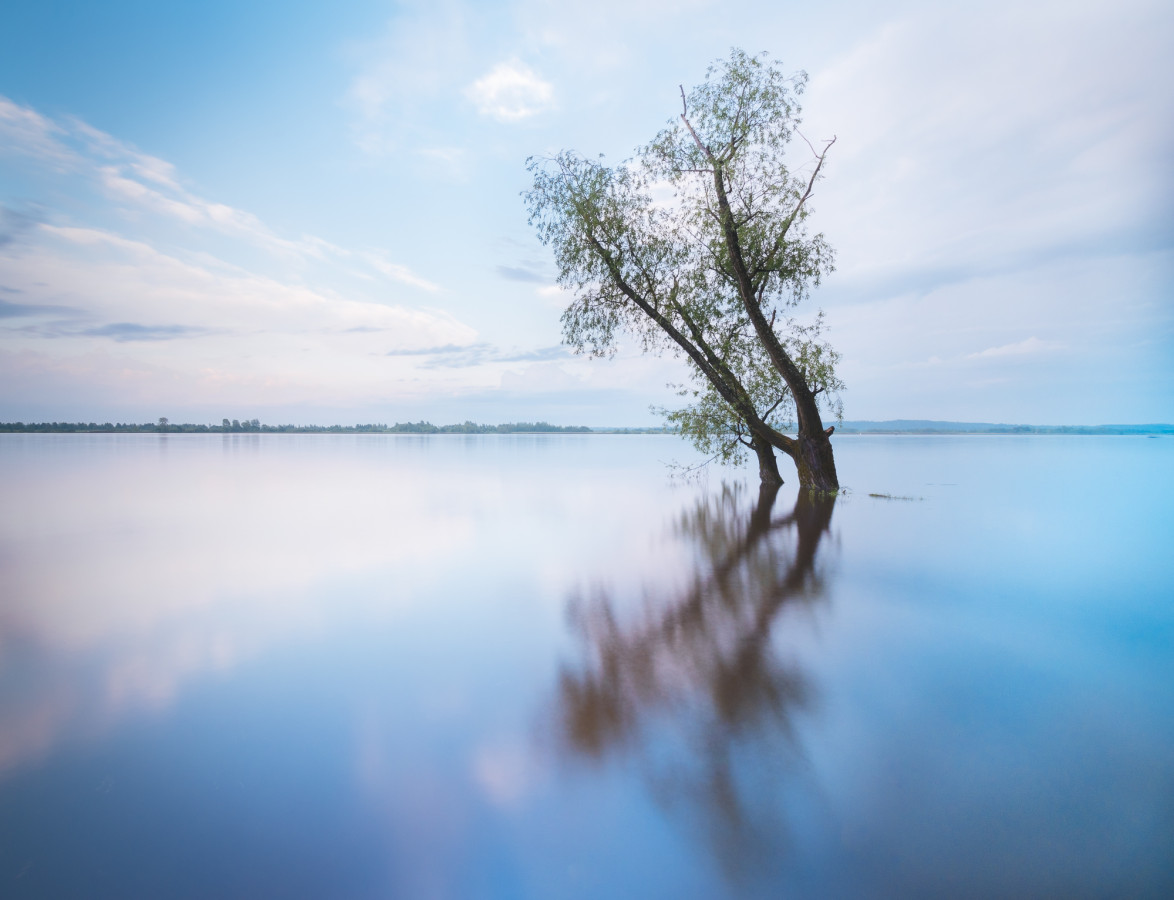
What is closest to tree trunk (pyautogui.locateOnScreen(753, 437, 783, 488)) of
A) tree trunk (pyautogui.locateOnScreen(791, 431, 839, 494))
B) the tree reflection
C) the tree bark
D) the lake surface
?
the tree bark

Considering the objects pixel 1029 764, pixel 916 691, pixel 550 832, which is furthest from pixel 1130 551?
pixel 550 832

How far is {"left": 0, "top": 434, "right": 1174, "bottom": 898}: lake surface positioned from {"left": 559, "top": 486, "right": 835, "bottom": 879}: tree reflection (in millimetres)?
25

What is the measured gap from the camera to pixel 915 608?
6.86 metres

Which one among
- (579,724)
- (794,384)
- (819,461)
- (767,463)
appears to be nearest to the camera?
(579,724)

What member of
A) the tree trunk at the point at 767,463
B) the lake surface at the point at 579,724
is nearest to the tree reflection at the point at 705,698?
the lake surface at the point at 579,724

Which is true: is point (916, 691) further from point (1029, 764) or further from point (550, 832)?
point (550, 832)

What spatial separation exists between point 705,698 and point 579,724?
39.2 inches

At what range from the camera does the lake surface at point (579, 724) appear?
2617 mm

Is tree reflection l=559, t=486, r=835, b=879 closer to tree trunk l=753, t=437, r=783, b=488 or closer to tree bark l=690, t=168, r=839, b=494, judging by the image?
tree bark l=690, t=168, r=839, b=494

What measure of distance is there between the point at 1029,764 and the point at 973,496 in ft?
59.5

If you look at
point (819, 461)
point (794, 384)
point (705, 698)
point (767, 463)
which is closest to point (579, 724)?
point (705, 698)

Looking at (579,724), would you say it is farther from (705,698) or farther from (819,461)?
(819,461)

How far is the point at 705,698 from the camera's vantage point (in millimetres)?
4254

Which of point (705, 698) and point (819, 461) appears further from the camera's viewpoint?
point (819, 461)
